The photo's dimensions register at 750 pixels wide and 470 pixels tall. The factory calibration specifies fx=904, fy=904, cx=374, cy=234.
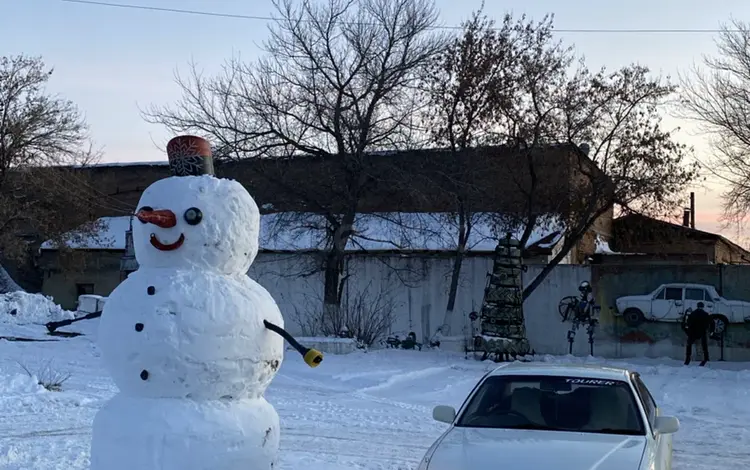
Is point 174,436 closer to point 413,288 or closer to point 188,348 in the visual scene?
point 188,348

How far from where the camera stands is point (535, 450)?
6594 mm

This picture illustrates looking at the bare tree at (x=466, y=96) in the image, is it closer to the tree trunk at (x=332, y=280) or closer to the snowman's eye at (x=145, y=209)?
the tree trunk at (x=332, y=280)

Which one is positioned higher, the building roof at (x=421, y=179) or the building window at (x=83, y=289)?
the building roof at (x=421, y=179)

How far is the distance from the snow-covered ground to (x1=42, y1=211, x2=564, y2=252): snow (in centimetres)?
448

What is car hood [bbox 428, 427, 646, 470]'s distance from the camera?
632cm

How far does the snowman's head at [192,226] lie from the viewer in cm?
622

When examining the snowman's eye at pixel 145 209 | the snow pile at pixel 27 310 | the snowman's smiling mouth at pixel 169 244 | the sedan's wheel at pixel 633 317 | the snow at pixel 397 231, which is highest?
the snow at pixel 397 231

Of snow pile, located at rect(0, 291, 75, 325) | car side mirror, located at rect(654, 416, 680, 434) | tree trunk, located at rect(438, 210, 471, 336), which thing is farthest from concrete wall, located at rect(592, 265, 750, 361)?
car side mirror, located at rect(654, 416, 680, 434)

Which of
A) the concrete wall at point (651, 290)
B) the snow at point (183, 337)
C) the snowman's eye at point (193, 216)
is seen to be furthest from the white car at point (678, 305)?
the snowman's eye at point (193, 216)

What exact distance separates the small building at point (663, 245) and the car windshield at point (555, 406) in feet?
62.2

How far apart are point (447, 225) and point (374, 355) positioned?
5969 mm

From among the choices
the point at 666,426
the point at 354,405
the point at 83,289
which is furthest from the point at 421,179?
the point at 83,289

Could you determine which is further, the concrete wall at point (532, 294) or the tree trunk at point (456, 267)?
the tree trunk at point (456, 267)

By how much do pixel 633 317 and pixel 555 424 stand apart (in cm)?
1777
